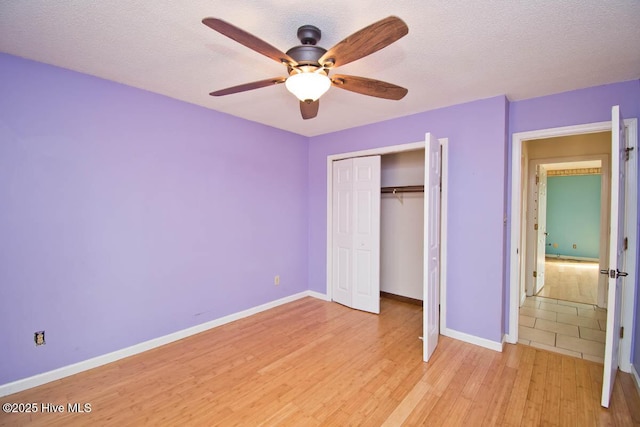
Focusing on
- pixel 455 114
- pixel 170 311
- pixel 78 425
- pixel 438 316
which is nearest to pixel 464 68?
pixel 455 114

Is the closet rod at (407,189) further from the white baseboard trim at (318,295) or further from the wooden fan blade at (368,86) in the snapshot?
the wooden fan blade at (368,86)

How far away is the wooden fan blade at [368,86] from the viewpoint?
1.78 metres

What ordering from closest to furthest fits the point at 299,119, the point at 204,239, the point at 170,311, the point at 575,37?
the point at 575,37 < the point at 170,311 < the point at 204,239 < the point at 299,119

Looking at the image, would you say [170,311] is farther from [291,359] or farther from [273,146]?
[273,146]

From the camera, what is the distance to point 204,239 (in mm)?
3223

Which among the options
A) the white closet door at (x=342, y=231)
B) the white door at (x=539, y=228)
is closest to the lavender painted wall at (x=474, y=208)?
the white closet door at (x=342, y=231)

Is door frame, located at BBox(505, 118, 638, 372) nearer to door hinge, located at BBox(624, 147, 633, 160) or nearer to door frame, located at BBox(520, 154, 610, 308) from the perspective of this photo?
door hinge, located at BBox(624, 147, 633, 160)

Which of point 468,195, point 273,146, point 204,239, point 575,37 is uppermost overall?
point 575,37

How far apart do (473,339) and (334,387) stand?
5.49 feet

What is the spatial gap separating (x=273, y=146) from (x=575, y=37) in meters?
3.15

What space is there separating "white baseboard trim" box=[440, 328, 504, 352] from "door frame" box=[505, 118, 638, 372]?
0.88 feet

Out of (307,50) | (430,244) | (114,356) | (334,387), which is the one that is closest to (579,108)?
(430,244)

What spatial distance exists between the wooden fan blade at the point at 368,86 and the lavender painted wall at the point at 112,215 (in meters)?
1.99

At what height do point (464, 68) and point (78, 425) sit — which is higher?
point (464, 68)
